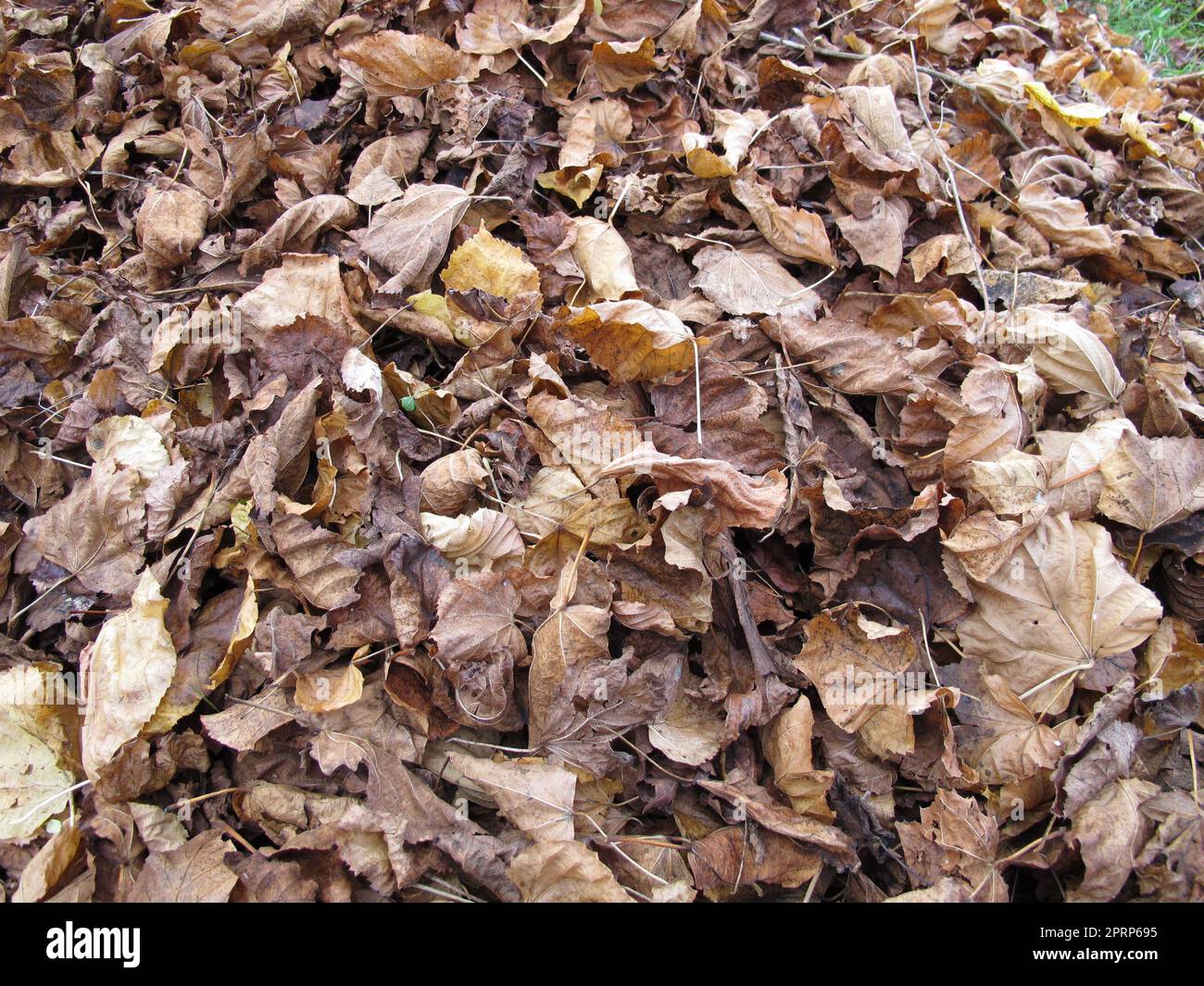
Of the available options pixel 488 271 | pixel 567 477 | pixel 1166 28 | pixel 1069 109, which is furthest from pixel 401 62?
pixel 1166 28

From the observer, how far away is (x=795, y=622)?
209 centimetres

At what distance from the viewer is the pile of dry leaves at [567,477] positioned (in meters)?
1.87

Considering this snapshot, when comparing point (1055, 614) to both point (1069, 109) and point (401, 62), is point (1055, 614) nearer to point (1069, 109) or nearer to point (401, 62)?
point (1069, 109)

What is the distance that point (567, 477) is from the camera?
2084mm

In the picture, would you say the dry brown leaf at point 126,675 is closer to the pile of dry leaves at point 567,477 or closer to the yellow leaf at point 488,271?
the pile of dry leaves at point 567,477

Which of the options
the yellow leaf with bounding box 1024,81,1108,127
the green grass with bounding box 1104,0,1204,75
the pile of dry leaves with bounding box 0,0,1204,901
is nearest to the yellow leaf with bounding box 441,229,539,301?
the pile of dry leaves with bounding box 0,0,1204,901

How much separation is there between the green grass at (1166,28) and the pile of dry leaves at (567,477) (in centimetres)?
263

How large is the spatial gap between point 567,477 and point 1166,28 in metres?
5.48

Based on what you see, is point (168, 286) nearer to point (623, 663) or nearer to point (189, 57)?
point (189, 57)

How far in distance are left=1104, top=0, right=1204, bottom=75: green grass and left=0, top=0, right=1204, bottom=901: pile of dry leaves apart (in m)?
2.63

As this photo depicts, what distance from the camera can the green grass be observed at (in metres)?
4.80

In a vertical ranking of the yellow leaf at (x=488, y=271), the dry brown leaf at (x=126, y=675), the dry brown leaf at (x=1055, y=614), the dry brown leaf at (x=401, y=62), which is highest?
the dry brown leaf at (x=401, y=62)

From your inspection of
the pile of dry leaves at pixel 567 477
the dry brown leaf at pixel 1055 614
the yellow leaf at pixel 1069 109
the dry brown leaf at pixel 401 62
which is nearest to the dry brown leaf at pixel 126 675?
the pile of dry leaves at pixel 567 477

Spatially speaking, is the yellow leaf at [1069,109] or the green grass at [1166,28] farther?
the green grass at [1166,28]
